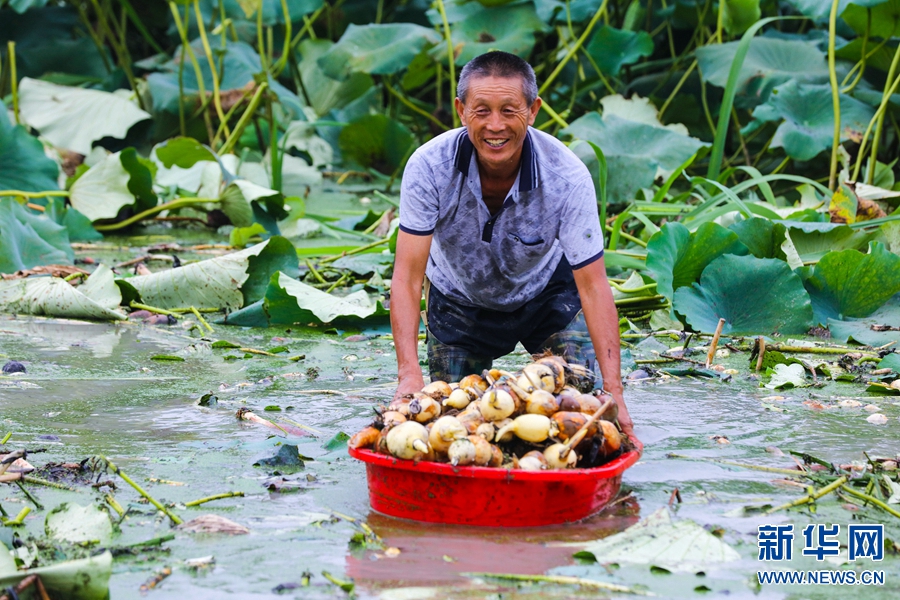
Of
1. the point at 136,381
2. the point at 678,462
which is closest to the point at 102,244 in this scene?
the point at 136,381

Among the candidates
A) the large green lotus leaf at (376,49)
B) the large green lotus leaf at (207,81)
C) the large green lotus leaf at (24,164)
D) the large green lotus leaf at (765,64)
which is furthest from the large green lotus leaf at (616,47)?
the large green lotus leaf at (24,164)

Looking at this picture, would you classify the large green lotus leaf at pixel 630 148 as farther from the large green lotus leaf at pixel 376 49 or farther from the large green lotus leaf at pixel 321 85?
the large green lotus leaf at pixel 321 85

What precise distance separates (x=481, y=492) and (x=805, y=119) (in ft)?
14.4

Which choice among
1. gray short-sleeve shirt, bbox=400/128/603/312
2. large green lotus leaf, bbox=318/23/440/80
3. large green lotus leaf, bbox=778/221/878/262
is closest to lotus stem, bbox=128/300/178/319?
gray short-sleeve shirt, bbox=400/128/603/312

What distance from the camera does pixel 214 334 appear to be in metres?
3.82

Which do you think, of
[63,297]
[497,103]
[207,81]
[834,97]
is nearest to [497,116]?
[497,103]

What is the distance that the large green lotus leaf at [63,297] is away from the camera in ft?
12.9

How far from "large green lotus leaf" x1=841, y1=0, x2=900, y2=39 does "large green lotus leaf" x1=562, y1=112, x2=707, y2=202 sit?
3.89ft

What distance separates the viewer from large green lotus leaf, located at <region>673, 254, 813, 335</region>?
3602mm

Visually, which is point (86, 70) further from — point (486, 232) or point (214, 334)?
point (486, 232)

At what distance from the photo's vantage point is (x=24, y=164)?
18.0 ft

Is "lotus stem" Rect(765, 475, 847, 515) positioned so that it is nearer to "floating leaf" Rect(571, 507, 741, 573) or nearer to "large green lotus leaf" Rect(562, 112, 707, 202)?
"floating leaf" Rect(571, 507, 741, 573)

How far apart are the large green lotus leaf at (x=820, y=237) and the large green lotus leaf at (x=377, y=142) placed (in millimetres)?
3782

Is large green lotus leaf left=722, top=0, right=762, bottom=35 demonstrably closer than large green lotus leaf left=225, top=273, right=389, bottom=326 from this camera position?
No
